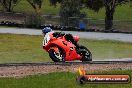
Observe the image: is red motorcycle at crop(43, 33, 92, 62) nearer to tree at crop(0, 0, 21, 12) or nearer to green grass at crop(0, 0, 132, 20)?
tree at crop(0, 0, 21, 12)

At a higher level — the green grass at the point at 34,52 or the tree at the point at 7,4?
the tree at the point at 7,4

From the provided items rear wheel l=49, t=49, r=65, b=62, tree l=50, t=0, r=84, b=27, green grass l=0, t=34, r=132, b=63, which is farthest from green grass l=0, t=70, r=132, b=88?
tree l=50, t=0, r=84, b=27

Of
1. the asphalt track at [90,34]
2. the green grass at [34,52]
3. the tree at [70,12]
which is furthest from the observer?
the tree at [70,12]

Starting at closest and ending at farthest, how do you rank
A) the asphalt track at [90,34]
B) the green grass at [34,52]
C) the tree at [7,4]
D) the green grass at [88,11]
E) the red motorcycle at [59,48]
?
the red motorcycle at [59,48] < the green grass at [34,52] < the asphalt track at [90,34] < the tree at [7,4] < the green grass at [88,11]

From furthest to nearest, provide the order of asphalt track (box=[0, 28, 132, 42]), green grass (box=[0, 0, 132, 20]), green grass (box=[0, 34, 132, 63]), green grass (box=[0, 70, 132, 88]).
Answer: green grass (box=[0, 0, 132, 20]) < asphalt track (box=[0, 28, 132, 42]) < green grass (box=[0, 34, 132, 63]) < green grass (box=[0, 70, 132, 88])

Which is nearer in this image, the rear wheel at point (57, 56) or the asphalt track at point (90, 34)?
the rear wheel at point (57, 56)

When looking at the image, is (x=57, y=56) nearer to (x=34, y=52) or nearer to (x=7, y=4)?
(x=34, y=52)

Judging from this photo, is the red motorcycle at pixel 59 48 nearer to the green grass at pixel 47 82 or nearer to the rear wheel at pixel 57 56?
the rear wheel at pixel 57 56

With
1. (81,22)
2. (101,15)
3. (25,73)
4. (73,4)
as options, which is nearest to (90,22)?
(81,22)

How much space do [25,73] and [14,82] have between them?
198cm

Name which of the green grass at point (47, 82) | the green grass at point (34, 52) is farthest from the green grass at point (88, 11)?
the green grass at point (47, 82)

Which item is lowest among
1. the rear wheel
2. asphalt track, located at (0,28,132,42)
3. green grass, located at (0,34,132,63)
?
asphalt track, located at (0,28,132,42)

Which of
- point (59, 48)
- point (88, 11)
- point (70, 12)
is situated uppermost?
point (59, 48)

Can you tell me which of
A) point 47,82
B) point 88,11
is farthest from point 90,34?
point 88,11
